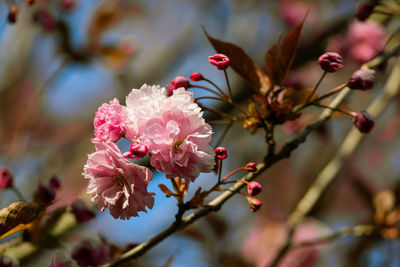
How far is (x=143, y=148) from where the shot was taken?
683mm

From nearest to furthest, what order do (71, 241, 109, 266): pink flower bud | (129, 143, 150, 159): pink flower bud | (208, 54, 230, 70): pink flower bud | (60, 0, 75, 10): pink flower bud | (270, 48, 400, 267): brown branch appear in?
(129, 143, 150, 159): pink flower bud → (208, 54, 230, 70): pink flower bud → (71, 241, 109, 266): pink flower bud → (270, 48, 400, 267): brown branch → (60, 0, 75, 10): pink flower bud

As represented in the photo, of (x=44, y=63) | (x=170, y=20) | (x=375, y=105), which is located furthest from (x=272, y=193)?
(x=170, y=20)

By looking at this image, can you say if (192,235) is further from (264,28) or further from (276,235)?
(264,28)

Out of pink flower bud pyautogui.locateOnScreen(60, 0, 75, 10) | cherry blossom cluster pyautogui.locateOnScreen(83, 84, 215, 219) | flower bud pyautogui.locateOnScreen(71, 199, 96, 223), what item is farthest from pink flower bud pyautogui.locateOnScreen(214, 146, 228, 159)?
pink flower bud pyautogui.locateOnScreen(60, 0, 75, 10)

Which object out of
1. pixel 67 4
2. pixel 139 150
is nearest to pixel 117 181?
pixel 139 150

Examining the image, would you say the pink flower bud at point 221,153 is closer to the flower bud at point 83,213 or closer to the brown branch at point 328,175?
the flower bud at point 83,213

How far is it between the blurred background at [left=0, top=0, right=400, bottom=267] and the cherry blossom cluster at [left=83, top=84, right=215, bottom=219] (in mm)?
363

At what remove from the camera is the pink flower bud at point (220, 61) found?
81 centimetres

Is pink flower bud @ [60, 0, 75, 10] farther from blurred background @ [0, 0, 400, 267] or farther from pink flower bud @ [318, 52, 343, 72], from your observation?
pink flower bud @ [318, 52, 343, 72]

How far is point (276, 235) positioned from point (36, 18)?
1.72 metres

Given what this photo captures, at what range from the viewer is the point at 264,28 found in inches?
128

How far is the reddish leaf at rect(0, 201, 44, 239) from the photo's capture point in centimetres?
72

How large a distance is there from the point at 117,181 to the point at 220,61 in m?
0.30

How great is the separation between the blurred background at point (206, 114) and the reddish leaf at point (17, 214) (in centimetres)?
31
